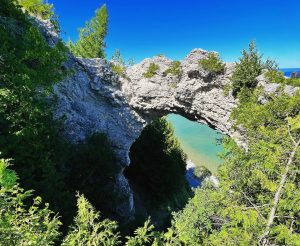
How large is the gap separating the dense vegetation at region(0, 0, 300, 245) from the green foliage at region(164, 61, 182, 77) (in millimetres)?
5290

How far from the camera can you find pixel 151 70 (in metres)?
26.3

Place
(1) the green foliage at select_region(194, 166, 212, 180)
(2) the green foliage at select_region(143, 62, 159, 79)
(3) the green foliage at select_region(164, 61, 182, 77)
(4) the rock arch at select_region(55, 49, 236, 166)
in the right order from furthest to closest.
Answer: (1) the green foliage at select_region(194, 166, 212, 180) → (2) the green foliage at select_region(143, 62, 159, 79) → (3) the green foliage at select_region(164, 61, 182, 77) → (4) the rock arch at select_region(55, 49, 236, 166)

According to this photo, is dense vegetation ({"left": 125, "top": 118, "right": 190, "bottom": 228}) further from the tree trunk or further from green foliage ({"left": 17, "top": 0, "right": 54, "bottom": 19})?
the tree trunk

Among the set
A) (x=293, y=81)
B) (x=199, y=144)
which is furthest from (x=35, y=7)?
(x=199, y=144)

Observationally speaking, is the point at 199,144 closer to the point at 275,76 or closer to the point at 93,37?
the point at 93,37

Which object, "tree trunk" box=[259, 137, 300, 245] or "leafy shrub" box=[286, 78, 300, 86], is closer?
"tree trunk" box=[259, 137, 300, 245]

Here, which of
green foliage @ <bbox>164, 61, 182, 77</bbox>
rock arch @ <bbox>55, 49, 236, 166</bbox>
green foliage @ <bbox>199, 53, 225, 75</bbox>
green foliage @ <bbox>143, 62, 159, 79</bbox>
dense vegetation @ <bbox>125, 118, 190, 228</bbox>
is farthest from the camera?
dense vegetation @ <bbox>125, 118, 190, 228</bbox>

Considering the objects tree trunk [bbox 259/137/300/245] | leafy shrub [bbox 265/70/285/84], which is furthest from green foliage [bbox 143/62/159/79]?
tree trunk [bbox 259/137/300/245]

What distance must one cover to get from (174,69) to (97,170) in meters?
11.7

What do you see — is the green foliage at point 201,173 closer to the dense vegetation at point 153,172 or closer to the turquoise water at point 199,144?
the turquoise water at point 199,144

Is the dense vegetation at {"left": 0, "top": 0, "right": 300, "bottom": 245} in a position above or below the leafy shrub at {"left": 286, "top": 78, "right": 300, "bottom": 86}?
below

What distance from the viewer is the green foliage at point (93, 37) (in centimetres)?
4928

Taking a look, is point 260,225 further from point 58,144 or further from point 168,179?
point 168,179

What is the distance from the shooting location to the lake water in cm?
7807
